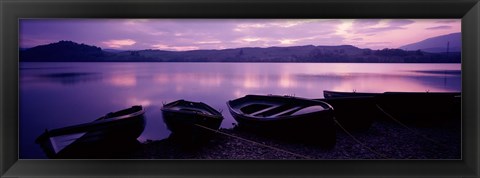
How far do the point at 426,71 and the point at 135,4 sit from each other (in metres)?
2.05

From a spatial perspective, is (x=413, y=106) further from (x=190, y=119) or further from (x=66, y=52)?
(x=66, y=52)

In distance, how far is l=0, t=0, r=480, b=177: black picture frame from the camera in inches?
70.9

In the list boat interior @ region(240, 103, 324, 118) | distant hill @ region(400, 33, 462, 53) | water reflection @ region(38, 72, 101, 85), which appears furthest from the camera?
boat interior @ region(240, 103, 324, 118)

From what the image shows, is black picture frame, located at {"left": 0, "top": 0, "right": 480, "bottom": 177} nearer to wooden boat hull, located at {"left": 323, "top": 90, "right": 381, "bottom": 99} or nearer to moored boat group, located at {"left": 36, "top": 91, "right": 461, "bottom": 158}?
moored boat group, located at {"left": 36, "top": 91, "right": 461, "bottom": 158}

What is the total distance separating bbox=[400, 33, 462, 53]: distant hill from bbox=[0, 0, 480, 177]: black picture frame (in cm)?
9

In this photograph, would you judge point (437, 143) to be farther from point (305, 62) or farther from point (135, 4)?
point (135, 4)

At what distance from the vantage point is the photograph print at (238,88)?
1996mm

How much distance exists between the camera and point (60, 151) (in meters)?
1.98

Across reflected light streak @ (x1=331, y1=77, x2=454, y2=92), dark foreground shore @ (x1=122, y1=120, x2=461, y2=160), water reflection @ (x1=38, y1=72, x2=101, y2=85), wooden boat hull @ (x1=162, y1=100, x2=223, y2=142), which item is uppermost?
water reflection @ (x1=38, y1=72, x2=101, y2=85)

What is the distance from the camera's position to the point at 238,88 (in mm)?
2158

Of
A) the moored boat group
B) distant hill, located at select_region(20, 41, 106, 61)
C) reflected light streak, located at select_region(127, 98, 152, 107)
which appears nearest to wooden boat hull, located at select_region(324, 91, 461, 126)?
the moored boat group

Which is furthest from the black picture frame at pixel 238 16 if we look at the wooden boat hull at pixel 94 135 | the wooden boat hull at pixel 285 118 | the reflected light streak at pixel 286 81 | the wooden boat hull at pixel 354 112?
the reflected light streak at pixel 286 81

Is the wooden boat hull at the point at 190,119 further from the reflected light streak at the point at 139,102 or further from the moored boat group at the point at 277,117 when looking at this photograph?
the reflected light streak at the point at 139,102

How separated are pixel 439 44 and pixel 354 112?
2.39 feet
